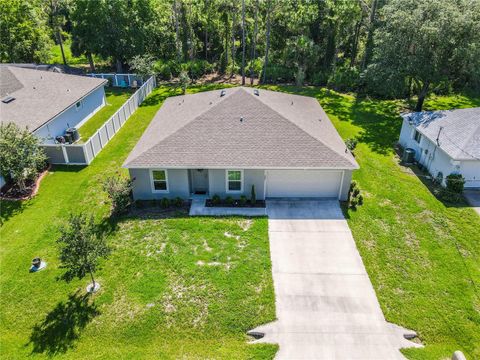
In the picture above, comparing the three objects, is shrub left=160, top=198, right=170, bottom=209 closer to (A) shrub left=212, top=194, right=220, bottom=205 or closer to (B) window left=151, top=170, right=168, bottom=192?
(B) window left=151, top=170, right=168, bottom=192

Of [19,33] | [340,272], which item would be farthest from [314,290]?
[19,33]

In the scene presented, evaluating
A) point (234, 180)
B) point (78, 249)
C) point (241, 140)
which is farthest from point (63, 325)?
point (241, 140)

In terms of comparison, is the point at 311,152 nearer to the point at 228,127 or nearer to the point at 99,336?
the point at 228,127

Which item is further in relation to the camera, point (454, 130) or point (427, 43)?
point (427, 43)

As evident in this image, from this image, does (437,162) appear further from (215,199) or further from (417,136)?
(215,199)

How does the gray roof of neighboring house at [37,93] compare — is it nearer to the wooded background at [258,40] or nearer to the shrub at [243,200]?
the wooded background at [258,40]

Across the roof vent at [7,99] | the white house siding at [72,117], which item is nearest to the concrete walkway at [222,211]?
the white house siding at [72,117]
